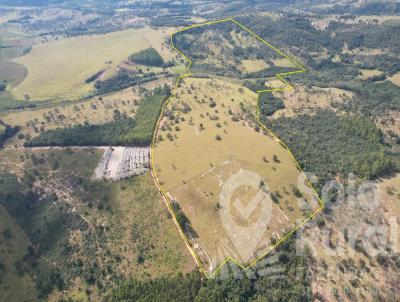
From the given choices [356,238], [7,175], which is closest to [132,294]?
[356,238]

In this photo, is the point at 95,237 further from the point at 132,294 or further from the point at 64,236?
the point at 132,294

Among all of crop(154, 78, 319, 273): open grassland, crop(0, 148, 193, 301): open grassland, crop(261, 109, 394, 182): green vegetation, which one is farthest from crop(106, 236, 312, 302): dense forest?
crop(261, 109, 394, 182): green vegetation

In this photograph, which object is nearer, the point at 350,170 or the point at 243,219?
the point at 243,219

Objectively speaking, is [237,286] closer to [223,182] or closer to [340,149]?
[223,182]

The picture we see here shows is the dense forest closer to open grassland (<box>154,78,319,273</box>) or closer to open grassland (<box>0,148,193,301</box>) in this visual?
open grassland (<box>154,78,319,273</box>)

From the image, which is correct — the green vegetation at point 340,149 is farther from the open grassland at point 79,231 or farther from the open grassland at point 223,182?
the open grassland at point 79,231

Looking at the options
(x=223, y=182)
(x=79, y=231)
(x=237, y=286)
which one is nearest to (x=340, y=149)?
(x=223, y=182)

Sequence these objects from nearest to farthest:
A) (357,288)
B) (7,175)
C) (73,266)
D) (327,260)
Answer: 1. (357,288)
2. (327,260)
3. (73,266)
4. (7,175)
